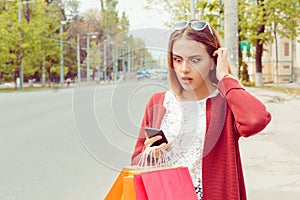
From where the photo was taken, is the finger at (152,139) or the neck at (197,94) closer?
the finger at (152,139)

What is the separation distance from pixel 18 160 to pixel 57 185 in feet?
7.19

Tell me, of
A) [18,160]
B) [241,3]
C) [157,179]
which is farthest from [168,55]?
[241,3]

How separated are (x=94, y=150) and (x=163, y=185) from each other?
28cm

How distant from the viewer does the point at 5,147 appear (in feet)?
34.9

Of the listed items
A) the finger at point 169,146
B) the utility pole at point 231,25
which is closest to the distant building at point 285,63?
the utility pole at point 231,25

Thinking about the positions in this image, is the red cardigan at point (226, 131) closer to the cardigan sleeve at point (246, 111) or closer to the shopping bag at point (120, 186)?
the cardigan sleeve at point (246, 111)

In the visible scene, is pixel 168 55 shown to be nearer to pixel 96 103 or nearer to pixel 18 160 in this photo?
pixel 96 103

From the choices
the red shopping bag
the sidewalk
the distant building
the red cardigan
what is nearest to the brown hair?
the red cardigan

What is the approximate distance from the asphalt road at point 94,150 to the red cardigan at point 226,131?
230mm

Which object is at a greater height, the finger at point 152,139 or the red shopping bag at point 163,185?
the finger at point 152,139

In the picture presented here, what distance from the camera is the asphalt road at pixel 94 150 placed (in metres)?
2.22

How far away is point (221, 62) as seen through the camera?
2.58m

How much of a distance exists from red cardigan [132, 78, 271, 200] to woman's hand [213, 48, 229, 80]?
0.11ft

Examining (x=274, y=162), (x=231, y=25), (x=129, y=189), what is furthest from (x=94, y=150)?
(x=231, y=25)
